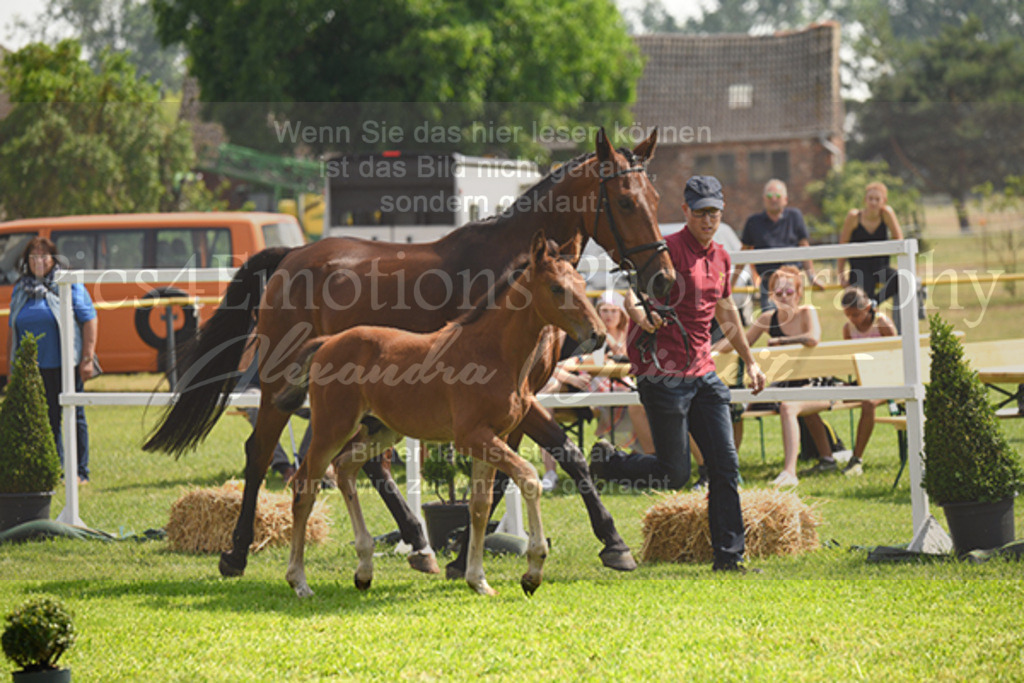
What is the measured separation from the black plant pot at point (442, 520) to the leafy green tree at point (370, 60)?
2232 cm

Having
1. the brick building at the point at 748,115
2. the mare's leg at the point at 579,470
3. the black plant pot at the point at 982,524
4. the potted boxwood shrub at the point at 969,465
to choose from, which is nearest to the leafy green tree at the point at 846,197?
the brick building at the point at 748,115

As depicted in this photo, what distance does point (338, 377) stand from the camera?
5.68 metres

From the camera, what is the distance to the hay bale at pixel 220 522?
7316 millimetres

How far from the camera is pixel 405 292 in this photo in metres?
6.18

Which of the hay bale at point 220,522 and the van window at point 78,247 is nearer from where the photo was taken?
the hay bale at point 220,522

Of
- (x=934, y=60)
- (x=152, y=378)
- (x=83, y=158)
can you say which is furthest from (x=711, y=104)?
(x=152, y=378)

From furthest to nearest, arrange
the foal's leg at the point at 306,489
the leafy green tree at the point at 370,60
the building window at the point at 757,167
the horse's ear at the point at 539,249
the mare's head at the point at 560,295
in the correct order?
the building window at the point at 757,167, the leafy green tree at the point at 370,60, the foal's leg at the point at 306,489, the horse's ear at the point at 539,249, the mare's head at the point at 560,295

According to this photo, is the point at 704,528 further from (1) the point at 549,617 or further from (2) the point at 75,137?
(2) the point at 75,137

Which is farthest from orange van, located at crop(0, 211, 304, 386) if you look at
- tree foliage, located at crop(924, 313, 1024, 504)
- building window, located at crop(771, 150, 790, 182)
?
building window, located at crop(771, 150, 790, 182)

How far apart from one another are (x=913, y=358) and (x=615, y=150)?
2174 millimetres

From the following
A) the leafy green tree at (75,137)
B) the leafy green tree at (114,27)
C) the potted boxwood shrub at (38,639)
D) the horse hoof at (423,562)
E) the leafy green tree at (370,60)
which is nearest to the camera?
the potted boxwood shrub at (38,639)

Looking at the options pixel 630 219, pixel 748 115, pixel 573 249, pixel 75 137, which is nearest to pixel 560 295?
pixel 573 249

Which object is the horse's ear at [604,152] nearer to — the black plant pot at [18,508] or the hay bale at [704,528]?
the hay bale at [704,528]

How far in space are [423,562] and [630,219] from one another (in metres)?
2.21
